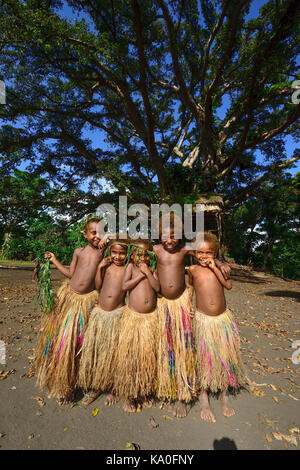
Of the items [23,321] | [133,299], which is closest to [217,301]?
[133,299]

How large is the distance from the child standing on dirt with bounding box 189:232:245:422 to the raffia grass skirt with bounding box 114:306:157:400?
484mm

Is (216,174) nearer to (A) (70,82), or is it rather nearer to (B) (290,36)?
(B) (290,36)

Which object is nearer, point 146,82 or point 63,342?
point 63,342

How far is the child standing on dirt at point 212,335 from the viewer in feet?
7.34

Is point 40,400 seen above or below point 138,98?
below

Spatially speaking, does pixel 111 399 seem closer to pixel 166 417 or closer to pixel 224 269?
pixel 166 417

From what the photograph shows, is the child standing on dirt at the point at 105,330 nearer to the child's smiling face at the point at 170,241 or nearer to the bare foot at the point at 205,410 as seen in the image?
the child's smiling face at the point at 170,241

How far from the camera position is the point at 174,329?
233cm

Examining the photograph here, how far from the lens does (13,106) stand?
27.9 feet

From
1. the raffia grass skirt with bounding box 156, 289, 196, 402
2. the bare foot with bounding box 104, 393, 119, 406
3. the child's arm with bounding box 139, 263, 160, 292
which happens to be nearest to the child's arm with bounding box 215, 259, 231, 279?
the raffia grass skirt with bounding box 156, 289, 196, 402

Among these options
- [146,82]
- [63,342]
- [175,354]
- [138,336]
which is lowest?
[175,354]

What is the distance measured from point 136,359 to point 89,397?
71 centimetres

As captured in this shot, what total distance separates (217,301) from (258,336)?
2.77m

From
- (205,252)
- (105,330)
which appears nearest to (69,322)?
(105,330)
